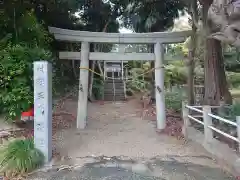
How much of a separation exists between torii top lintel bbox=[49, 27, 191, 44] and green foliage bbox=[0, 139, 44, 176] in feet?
12.5

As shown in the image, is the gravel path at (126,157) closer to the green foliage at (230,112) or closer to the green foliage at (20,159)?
the green foliage at (20,159)

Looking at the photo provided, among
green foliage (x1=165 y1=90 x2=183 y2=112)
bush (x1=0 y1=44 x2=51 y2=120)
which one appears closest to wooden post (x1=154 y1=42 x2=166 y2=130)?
green foliage (x1=165 y1=90 x2=183 y2=112)

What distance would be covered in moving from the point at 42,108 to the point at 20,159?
946mm

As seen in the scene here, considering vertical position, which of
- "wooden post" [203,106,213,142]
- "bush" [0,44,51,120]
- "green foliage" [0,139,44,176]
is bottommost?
"green foliage" [0,139,44,176]

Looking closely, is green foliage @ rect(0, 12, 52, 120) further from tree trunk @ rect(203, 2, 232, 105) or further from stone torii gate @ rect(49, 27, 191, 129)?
tree trunk @ rect(203, 2, 232, 105)

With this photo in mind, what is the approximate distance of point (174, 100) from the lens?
12047mm

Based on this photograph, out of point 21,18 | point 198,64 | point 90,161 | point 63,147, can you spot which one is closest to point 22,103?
point 63,147

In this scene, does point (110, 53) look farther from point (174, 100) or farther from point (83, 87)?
point (174, 100)

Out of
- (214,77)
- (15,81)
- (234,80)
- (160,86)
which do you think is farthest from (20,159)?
(234,80)

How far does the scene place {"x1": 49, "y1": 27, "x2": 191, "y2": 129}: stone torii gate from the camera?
24.7 feet

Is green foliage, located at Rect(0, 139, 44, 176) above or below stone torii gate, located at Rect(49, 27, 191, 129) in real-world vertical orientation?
below

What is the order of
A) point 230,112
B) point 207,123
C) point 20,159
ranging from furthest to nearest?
point 230,112, point 207,123, point 20,159

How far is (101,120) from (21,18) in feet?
14.4

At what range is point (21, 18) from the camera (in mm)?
7160
